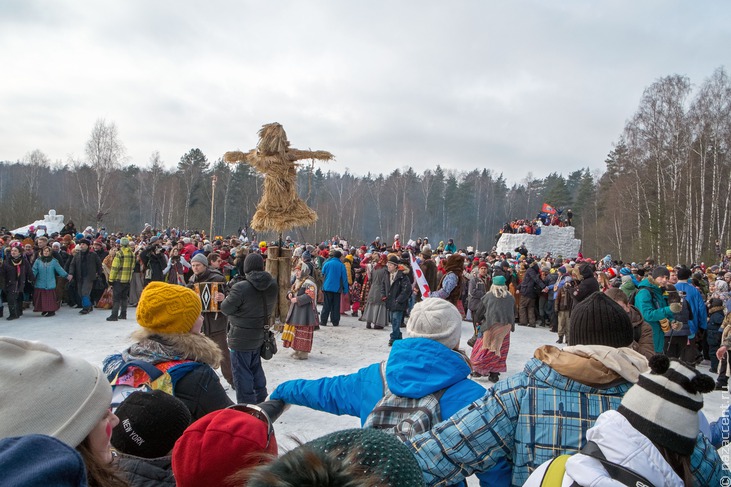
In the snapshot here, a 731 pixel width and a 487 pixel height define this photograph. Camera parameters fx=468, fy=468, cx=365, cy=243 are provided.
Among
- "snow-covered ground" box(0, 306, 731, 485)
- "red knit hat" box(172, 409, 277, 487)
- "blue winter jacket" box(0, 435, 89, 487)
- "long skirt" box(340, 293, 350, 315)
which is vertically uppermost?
"blue winter jacket" box(0, 435, 89, 487)

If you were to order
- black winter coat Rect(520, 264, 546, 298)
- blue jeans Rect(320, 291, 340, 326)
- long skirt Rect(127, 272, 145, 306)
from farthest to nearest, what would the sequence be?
black winter coat Rect(520, 264, 546, 298) < long skirt Rect(127, 272, 145, 306) < blue jeans Rect(320, 291, 340, 326)

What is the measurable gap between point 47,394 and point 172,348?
1.63 m

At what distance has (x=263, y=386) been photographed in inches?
221

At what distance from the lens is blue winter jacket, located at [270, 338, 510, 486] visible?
6.57 feet

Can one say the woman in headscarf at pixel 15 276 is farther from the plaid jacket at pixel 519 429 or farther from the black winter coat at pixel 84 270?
the plaid jacket at pixel 519 429

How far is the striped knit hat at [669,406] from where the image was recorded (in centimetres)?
138

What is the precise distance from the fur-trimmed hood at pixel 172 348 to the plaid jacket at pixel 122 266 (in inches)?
315

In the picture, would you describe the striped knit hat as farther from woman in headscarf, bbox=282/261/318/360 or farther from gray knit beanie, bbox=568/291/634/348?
woman in headscarf, bbox=282/261/318/360

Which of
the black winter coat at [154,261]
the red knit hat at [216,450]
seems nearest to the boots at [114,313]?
the black winter coat at [154,261]

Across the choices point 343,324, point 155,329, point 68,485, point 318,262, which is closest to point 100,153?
point 318,262

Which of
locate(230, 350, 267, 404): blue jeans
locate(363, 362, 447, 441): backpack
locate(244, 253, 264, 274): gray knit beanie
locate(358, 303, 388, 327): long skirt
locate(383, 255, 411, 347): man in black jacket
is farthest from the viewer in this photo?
locate(358, 303, 388, 327): long skirt

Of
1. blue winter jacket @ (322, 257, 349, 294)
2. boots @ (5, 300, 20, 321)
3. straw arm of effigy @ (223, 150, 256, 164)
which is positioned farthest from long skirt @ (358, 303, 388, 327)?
boots @ (5, 300, 20, 321)

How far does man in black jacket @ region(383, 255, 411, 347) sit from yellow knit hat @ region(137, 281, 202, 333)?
22.2 feet

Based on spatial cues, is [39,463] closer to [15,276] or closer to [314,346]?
[314,346]
